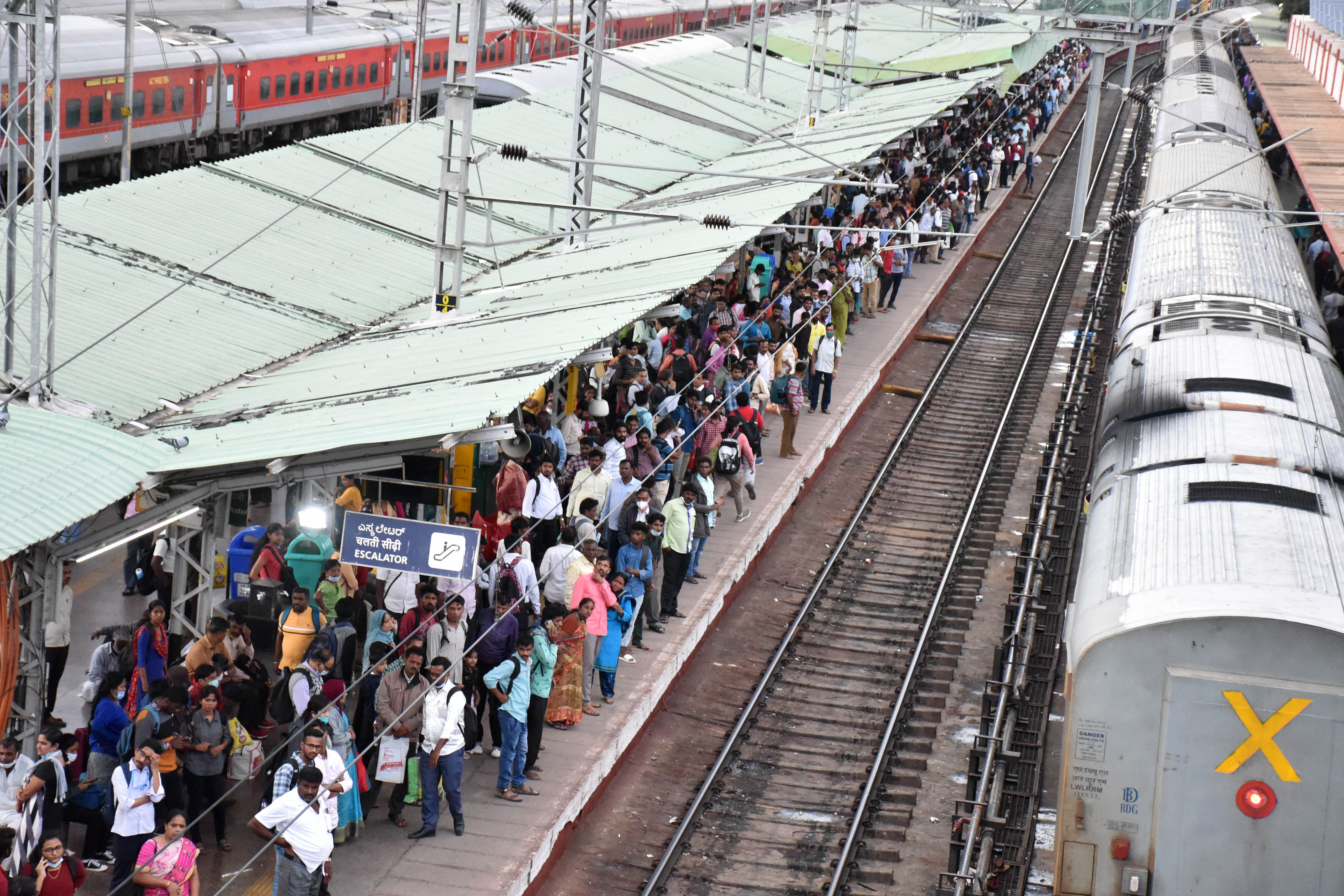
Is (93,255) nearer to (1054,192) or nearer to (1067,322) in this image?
(1067,322)

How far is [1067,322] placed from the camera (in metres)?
32.0

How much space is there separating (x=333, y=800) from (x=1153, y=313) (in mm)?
10961

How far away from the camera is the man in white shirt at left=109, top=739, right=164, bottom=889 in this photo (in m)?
10.1

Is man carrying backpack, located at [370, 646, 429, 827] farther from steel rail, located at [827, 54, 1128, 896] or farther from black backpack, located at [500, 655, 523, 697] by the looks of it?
steel rail, located at [827, 54, 1128, 896]

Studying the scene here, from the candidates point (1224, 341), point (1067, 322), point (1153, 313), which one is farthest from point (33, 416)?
point (1067, 322)

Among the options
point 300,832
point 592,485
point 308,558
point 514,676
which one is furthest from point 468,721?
point 592,485

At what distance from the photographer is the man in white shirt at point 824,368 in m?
22.5

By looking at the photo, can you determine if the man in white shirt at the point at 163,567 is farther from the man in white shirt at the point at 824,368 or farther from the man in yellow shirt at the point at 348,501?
the man in white shirt at the point at 824,368

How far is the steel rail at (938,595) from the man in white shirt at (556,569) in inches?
124

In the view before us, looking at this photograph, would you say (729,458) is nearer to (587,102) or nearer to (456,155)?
(456,155)

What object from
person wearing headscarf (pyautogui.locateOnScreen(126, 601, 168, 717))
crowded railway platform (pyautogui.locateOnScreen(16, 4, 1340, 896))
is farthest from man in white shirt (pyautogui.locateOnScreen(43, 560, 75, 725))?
person wearing headscarf (pyautogui.locateOnScreen(126, 601, 168, 717))

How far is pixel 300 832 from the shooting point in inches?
394

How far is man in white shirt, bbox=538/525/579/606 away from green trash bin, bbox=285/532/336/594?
1836mm

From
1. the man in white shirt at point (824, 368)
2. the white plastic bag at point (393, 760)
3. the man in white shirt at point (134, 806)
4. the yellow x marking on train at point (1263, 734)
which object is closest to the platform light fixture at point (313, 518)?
the white plastic bag at point (393, 760)
